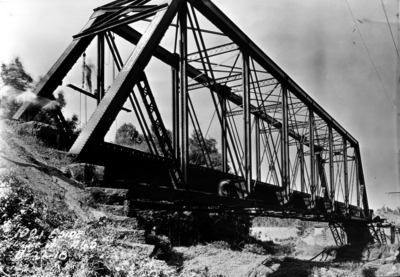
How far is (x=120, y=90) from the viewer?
7.77m

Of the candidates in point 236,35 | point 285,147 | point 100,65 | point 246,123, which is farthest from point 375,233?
point 100,65

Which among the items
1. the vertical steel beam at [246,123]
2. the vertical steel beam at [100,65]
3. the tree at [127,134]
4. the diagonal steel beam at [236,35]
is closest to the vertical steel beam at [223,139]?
the vertical steel beam at [246,123]

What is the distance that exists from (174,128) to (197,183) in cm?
199

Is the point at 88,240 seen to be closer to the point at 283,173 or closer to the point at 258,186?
the point at 258,186

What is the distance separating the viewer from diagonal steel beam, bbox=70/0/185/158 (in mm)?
7102

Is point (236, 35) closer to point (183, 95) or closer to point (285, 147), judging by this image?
point (183, 95)

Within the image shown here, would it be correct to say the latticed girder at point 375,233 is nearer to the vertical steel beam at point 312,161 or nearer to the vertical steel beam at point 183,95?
the vertical steel beam at point 312,161

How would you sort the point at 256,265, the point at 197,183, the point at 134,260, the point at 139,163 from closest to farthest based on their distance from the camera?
1. the point at 134,260
2. the point at 139,163
3. the point at 197,183
4. the point at 256,265

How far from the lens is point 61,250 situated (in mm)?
4262

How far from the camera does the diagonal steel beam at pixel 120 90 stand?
280 inches

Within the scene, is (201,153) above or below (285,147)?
above

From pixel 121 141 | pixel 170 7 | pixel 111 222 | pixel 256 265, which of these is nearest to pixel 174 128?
pixel 170 7

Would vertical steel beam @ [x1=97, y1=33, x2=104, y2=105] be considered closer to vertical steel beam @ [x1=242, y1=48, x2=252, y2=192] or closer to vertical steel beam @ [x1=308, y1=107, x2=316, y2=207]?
vertical steel beam @ [x1=242, y1=48, x2=252, y2=192]

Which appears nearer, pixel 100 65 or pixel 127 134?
pixel 100 65
